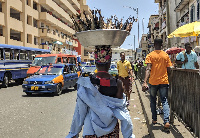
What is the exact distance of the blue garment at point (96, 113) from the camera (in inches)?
95.5

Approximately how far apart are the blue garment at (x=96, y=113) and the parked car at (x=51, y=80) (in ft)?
31.2

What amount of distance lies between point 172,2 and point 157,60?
37.4 meters

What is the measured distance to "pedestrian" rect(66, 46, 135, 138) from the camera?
2434 millimetres

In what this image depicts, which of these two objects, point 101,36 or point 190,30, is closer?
point 101,36

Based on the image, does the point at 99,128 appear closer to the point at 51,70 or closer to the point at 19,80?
the point at 51,70

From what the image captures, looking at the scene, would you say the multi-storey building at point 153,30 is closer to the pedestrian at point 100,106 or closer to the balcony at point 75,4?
the balcony at point 75,4

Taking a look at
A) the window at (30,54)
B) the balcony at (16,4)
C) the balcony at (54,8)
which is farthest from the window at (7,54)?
the balcony at (54,8)

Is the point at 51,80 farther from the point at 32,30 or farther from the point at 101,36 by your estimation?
the point at 32,30

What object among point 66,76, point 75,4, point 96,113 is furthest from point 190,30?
point 75,4

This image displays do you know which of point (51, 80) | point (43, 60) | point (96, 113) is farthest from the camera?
point (43, 60)

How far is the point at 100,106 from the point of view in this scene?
2.44 m

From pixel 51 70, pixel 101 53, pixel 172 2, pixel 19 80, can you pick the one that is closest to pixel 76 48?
pixel 172 2

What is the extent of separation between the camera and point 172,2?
39.4m

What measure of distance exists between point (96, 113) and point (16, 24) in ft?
105
